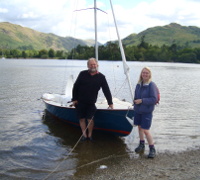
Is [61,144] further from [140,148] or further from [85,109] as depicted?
[140,148]

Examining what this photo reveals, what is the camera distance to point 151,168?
20.8 ft

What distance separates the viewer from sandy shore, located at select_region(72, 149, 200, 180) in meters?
5.90

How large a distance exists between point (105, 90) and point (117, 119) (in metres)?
1.32

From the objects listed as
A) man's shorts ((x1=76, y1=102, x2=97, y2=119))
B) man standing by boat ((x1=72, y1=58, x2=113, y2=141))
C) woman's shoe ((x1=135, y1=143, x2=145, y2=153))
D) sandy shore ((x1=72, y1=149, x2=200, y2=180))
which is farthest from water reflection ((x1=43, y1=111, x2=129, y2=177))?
man's shorts ((x1=76, y1=102, x2=97, y2=119))

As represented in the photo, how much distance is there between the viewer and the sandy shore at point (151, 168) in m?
5.90

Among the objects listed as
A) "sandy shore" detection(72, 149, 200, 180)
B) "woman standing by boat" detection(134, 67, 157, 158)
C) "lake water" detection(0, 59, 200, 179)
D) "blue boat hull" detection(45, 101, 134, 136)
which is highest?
"woman standing by boat" detection(134, 67, 157, 158)

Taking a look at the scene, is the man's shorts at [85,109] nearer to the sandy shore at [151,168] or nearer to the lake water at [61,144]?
the lake water at [61,144]

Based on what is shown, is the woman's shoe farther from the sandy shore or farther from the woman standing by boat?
the woman standing by boat

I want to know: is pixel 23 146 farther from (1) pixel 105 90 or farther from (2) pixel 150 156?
(2) pixel 150 156

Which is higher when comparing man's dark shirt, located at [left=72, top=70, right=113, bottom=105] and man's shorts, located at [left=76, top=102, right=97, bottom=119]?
man's dark shirt, located at [left=72, top=70, right=113, bottom=105]

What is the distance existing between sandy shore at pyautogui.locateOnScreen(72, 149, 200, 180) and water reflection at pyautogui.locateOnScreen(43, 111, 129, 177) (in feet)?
0.61

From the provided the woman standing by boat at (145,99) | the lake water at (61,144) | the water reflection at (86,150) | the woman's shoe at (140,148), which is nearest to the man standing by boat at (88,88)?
the water reflection at (86,150)

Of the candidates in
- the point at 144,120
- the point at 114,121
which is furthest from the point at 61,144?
the point at 144,120

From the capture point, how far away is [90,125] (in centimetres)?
839
